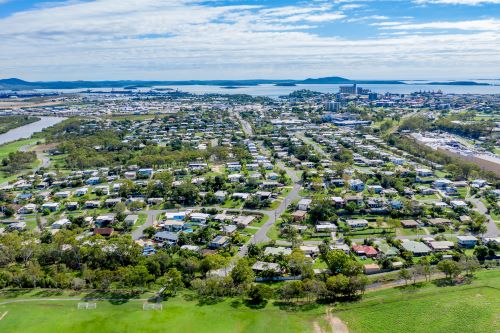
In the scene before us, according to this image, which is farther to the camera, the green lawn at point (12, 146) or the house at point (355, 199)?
the green lawn at point (12, 146)

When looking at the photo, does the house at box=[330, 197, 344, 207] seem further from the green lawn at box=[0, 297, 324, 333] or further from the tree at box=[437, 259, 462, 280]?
the green lawn at box=[0, 297, 324, 333]

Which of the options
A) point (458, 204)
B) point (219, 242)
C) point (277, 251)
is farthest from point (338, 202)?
point (219, 242)

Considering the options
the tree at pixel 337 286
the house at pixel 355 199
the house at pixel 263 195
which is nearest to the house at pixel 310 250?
the tree at pixel 337 286

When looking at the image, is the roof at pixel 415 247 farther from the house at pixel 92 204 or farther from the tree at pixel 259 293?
the house at pixel 92 204

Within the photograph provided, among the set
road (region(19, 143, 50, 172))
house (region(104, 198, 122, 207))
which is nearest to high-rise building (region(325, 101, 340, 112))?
road (region(19, 143, 50, 172))

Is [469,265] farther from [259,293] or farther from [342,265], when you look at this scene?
[259,293]

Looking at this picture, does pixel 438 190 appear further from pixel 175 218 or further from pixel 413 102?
pixel 413 102
